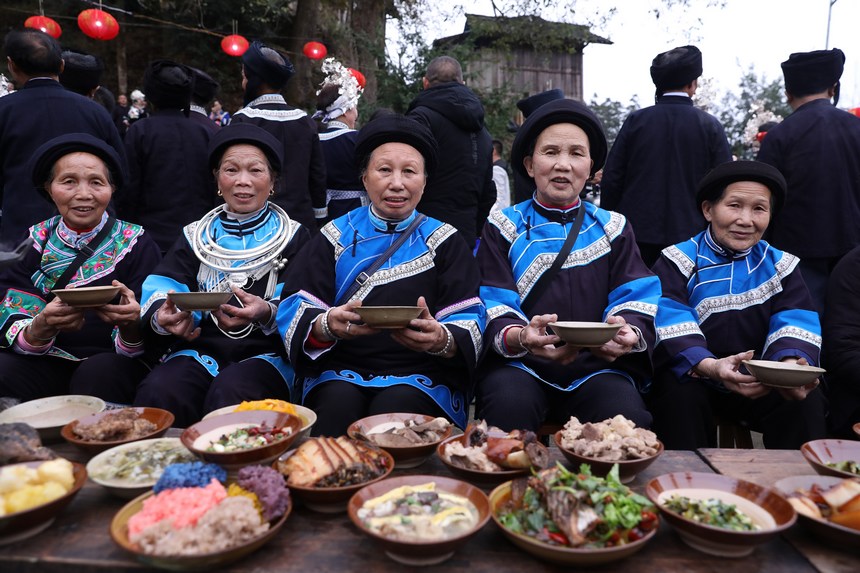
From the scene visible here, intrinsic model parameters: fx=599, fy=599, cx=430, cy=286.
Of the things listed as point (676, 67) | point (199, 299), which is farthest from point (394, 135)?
point (676, 67)

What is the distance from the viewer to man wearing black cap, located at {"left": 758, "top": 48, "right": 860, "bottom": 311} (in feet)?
14.2

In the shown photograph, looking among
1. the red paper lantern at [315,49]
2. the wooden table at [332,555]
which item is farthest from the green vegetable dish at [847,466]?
the red paper lantern at [315,49]

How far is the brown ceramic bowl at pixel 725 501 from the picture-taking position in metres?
1.53

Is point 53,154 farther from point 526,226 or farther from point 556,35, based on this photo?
point 556,35

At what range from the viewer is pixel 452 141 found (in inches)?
204

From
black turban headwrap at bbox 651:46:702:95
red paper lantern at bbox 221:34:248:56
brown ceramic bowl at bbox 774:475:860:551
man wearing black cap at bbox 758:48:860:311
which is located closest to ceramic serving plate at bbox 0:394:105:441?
brown ceramic bowl at bbox 774:475:860:551

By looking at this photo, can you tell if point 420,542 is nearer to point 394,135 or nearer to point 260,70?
point 394,135

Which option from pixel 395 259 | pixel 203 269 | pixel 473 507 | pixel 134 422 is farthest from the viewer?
pixel 203 269

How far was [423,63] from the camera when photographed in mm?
9641

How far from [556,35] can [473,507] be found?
41.0 feet

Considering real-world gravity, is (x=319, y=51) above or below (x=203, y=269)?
above

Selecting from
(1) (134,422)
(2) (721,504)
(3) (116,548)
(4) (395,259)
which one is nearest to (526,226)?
(4) (395,259)

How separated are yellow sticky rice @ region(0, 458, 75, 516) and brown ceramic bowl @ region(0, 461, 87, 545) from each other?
22mm

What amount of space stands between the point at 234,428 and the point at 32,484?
63 centimetres
